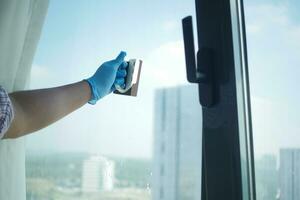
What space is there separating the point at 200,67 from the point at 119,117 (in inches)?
13.0

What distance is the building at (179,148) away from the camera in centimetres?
121

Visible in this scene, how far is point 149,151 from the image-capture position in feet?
4.12

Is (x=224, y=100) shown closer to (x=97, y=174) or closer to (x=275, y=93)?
(x=275, y=93)

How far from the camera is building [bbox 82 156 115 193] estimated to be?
4.32 feet

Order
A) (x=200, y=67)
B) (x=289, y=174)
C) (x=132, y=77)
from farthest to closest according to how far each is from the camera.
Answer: (x=132, y=77), (x=200, y=67), (x=289, y=174)

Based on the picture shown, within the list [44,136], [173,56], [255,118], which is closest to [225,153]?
[255,118]

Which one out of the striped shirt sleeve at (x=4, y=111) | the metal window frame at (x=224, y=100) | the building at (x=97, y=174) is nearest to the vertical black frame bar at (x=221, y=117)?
the metal window frame at (x=224, y=100)

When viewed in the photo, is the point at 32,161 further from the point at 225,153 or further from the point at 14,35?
the point at 225,153

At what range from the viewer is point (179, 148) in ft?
3.99

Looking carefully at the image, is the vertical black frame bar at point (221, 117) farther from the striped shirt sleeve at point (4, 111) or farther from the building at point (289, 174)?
the striped shirt sleeve at point (4, 111)

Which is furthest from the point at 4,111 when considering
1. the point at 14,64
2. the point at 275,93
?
the point at 275,93

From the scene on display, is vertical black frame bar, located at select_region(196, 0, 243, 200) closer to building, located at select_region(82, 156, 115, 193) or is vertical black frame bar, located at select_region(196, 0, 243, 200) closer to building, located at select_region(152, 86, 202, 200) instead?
building, located at select_region(152, 86, 202, 200)

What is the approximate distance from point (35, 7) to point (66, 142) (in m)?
0.48

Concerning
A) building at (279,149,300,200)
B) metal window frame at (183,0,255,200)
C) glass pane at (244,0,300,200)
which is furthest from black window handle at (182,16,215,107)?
building at (279,149,300,200)
